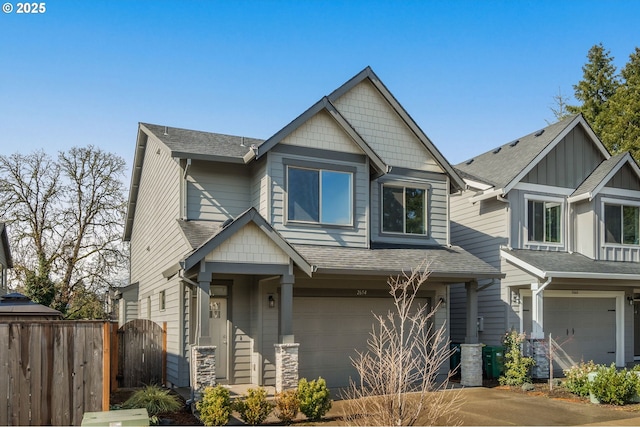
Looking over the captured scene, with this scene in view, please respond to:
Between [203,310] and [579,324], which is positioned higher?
[203,310]

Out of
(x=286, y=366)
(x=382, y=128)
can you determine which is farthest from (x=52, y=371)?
(x=382, y=128)

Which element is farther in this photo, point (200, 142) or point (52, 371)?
point (200, 142)

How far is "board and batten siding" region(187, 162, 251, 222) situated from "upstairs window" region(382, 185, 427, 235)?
12.8 feet

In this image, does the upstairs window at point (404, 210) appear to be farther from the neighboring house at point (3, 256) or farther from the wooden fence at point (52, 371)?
the neighboring house at point (3, 256)

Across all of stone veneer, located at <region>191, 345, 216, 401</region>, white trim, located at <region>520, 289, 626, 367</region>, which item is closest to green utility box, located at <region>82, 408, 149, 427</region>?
stone veneer, located at <region>191, 345, 216, 401</region>

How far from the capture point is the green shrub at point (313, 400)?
11.0m

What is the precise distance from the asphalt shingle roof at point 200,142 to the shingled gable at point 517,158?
23.9 ft

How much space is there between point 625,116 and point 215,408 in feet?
83.8

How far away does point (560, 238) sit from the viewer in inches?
763

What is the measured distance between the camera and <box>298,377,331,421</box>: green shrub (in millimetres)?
10993

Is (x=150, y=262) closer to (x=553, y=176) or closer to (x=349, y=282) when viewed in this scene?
(x=349, y=282)

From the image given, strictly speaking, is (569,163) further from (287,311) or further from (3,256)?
(3,256)

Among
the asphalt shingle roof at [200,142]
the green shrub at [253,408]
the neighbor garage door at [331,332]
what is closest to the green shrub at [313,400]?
the green shrub at [253,408]

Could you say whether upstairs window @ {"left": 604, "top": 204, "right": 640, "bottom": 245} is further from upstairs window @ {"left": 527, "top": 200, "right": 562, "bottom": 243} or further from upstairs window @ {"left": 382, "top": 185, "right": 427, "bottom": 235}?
upstairs window @ {"left": 382, "top": 185, "right": 427, "bottom": 235}
